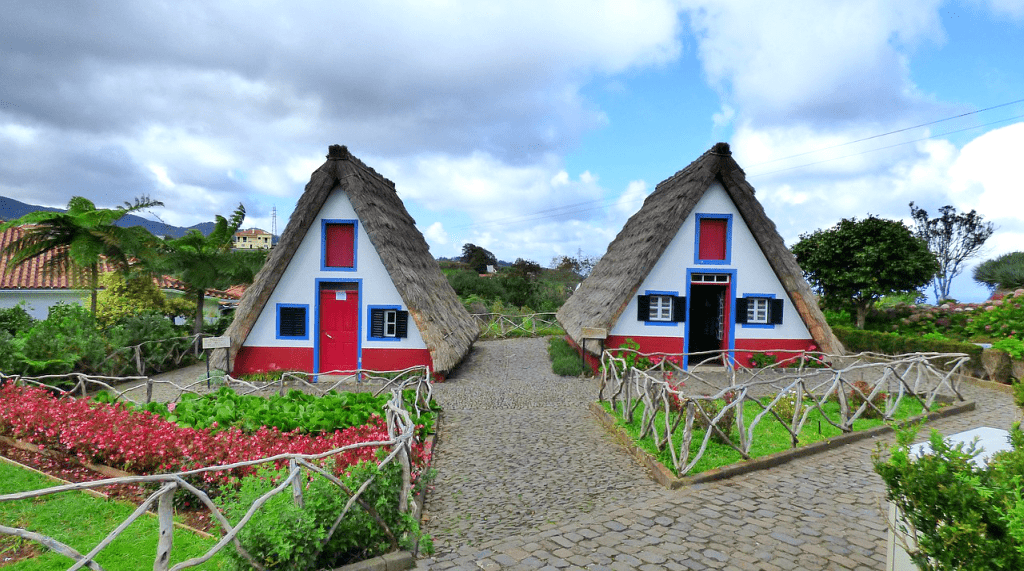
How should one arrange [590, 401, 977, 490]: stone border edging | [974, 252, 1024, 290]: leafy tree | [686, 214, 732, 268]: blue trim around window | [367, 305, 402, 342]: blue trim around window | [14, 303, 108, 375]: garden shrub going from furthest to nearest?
[974, 252, 1024, 290]: leafy tree, [686, 214, 732, 268]: blue trim around window, [367, 305, 402, 342]: blue trim around window, [14, 303, 108, 375]: garden shrub, [590, 401, 977, 490]: stone border edging

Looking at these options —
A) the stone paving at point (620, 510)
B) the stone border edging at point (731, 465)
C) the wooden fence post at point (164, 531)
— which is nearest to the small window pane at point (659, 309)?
the stone border edging at point (731, 465)

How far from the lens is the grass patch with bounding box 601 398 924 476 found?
6.70 meters

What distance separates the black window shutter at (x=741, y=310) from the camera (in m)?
14.0

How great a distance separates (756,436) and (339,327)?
980 cm

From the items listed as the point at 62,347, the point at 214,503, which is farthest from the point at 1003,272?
the point at 62,347

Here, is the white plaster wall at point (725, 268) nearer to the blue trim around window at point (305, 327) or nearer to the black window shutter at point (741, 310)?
the black window shutter at point (741, 310)

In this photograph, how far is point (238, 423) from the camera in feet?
21.2

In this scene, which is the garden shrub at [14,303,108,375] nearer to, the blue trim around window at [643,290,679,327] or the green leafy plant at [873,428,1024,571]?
the blue trim around window at [643,290,679,327]

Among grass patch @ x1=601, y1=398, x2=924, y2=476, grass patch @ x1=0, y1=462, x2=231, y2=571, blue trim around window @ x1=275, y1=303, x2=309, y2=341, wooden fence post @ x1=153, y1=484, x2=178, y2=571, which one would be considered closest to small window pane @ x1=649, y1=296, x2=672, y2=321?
grass patch @ x1=601, y1=398, x2=924, y2=476

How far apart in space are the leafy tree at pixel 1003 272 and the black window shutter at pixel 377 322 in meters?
21.4

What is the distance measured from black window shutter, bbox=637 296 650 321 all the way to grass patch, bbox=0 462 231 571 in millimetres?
11175

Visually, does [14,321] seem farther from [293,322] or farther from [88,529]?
[88,529]

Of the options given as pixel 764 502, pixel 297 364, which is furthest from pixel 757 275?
pixel 297 364

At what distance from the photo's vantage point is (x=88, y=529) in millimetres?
4699
